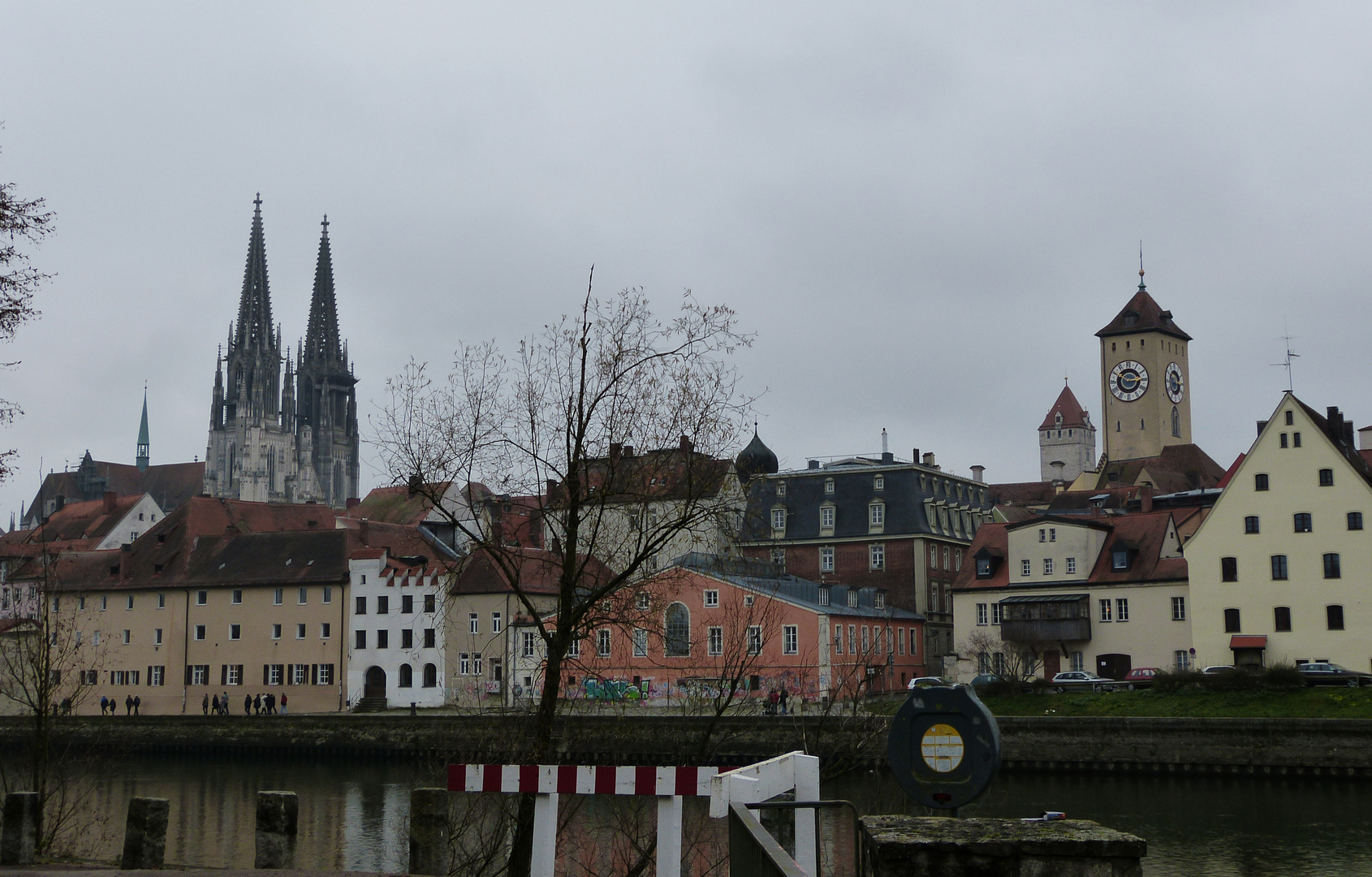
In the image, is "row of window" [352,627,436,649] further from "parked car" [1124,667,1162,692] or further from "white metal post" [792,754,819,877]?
"white metal post" [792,754,819,877]

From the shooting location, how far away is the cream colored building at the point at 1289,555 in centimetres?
6612

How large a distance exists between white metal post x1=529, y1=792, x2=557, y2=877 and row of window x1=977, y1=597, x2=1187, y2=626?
66448 mm

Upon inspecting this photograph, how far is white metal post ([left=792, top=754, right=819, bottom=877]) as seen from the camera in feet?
29.8

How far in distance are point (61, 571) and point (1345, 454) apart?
72.3 meters

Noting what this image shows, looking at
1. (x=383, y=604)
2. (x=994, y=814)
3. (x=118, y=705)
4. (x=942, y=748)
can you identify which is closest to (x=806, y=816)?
(x=942, y=748)

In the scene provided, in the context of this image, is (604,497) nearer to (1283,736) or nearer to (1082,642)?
(1283,736)

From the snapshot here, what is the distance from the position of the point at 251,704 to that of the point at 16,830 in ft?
228

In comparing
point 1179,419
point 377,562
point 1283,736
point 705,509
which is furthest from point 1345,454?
point 1179,419

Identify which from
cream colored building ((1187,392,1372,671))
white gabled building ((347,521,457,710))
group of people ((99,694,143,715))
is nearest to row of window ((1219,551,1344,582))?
cream colored building ((1187,392,1372,671))

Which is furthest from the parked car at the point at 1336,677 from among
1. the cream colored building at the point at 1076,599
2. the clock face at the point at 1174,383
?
the clock face at the point at 1174,383

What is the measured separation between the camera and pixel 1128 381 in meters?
160

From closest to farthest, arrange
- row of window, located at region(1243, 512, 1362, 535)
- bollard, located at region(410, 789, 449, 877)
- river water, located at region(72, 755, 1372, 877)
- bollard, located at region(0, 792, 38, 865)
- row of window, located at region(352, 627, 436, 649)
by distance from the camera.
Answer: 1. bollard, located at region(410, 789, 449, 877)
2. bollard, located at region(0, 792, 38, 865)
3. river water, located at region(72, 755, 1372, 877)
4. row of window, located at region(1243, 512, 1362, 535)
5. row of window, located at region(352, 627, 436, 649)

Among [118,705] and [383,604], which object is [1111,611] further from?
[118,705]

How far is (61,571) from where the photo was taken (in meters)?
94.2
